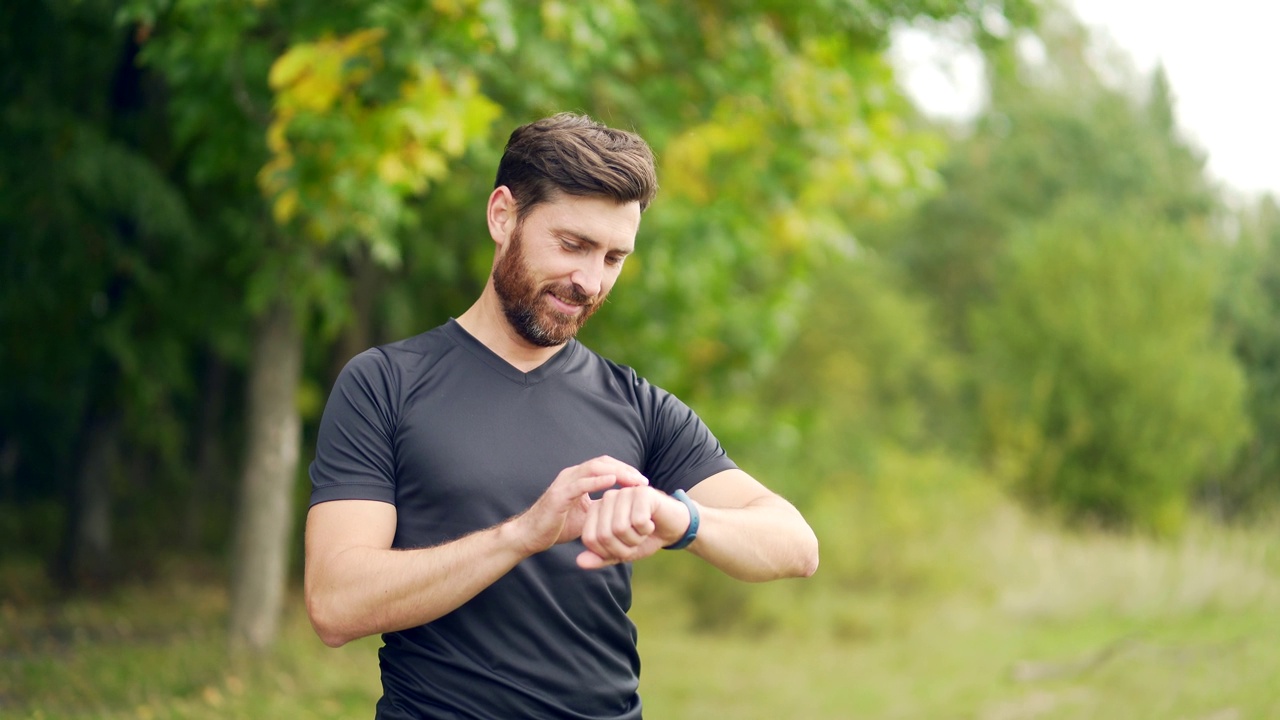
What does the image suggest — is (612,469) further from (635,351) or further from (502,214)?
(635,351)

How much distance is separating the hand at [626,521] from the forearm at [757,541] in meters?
0.18

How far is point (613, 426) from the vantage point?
2697 millimetres

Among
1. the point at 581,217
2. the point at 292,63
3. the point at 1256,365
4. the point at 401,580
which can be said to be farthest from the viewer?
the point at 1256,365

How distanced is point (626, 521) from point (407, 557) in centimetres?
42

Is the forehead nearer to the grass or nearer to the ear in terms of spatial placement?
the ear

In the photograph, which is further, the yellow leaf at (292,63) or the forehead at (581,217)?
the yellow leaf at (292,63)

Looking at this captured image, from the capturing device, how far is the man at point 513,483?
239cm

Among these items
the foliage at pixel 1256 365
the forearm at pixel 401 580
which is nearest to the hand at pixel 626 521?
the forearm at pixel 401 580

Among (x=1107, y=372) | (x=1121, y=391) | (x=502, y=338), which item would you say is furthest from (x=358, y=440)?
(x=1121, y=391)

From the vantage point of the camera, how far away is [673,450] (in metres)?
2.78

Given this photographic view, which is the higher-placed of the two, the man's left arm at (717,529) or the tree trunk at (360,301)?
the tree trunk at (360,301)

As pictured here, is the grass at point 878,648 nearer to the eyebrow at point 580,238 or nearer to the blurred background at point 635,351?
the blurred background at point 635,351

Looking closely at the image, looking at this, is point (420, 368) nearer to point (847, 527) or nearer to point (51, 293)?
point (51, 293)

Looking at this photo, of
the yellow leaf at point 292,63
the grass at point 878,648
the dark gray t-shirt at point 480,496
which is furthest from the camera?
the grass at point 878,648
